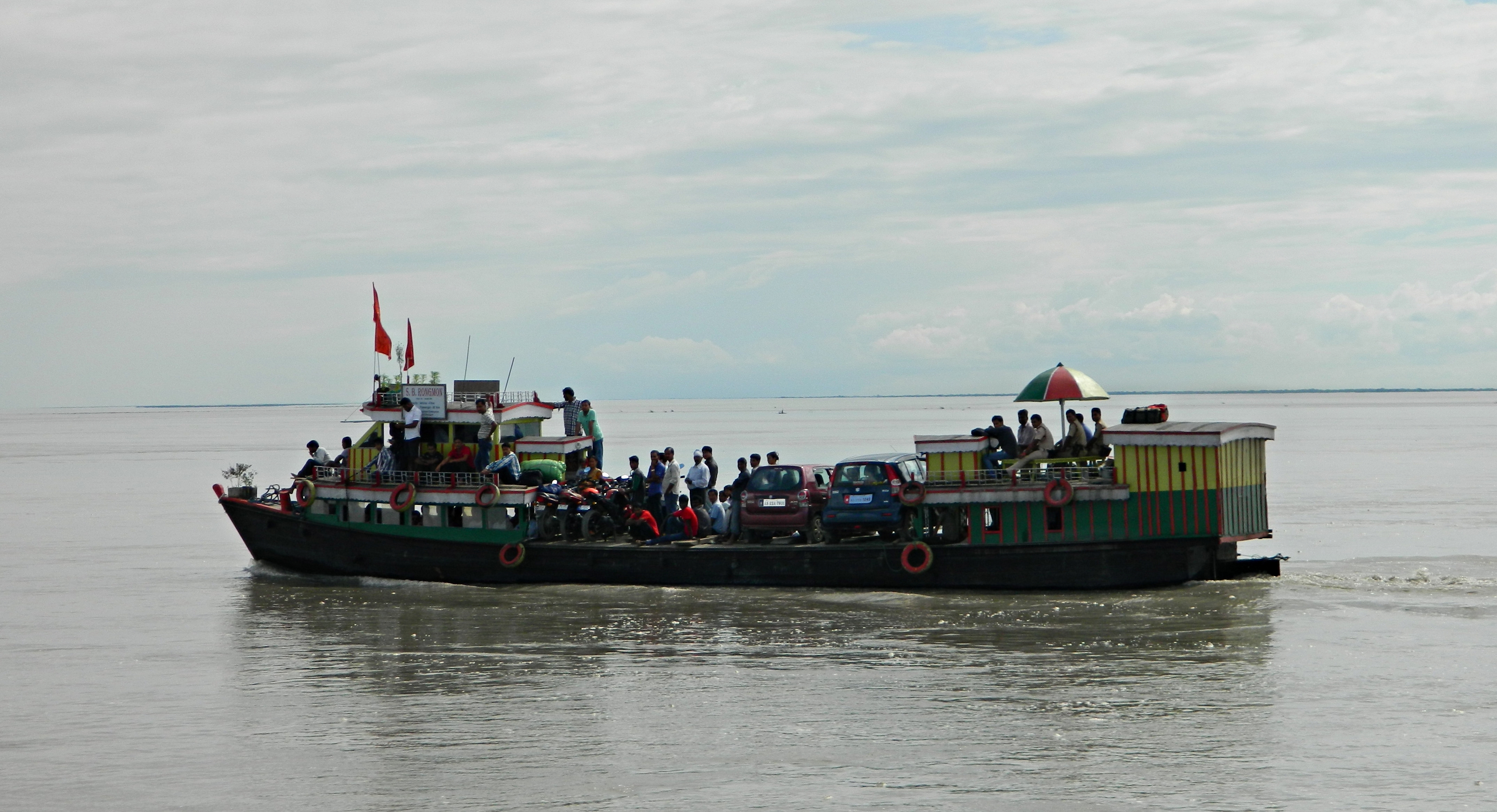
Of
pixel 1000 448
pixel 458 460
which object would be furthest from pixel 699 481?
pixel 1000 448

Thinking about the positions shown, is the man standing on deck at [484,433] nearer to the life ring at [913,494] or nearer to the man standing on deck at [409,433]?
the man standing on deck at [409,433]

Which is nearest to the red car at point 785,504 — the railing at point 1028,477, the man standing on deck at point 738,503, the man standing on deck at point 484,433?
the man standing on deck at point 738,503

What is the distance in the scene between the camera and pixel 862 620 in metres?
24.9

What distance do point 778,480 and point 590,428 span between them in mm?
5518

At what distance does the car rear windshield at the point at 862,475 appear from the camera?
2734cm

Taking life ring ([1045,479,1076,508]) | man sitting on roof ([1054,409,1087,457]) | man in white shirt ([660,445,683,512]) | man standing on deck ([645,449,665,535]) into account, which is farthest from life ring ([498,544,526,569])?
man sitting on roof ([1054,409,1087,457])

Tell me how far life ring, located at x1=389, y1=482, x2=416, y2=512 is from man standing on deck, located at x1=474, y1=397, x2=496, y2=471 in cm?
142

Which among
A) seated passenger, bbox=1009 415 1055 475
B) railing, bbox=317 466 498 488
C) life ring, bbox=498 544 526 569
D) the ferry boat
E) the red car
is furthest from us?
railing, bbox=317 466 498 488

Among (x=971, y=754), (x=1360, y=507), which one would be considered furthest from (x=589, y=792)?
(x=1360, y=507)

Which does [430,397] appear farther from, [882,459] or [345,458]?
[882,459]

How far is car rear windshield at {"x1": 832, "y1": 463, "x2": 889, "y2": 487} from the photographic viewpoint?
89.7 feet

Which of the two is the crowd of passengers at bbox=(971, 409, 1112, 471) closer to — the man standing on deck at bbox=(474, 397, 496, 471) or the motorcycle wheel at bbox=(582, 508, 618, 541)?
the motorcycle wheel at bbox=(582, 508, 618, 541)

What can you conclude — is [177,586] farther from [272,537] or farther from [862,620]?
[862,620]

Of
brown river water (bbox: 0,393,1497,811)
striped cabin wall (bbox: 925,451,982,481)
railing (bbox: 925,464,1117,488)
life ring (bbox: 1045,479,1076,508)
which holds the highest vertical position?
striped cabin wall (bbox: 925,451,982,481)
